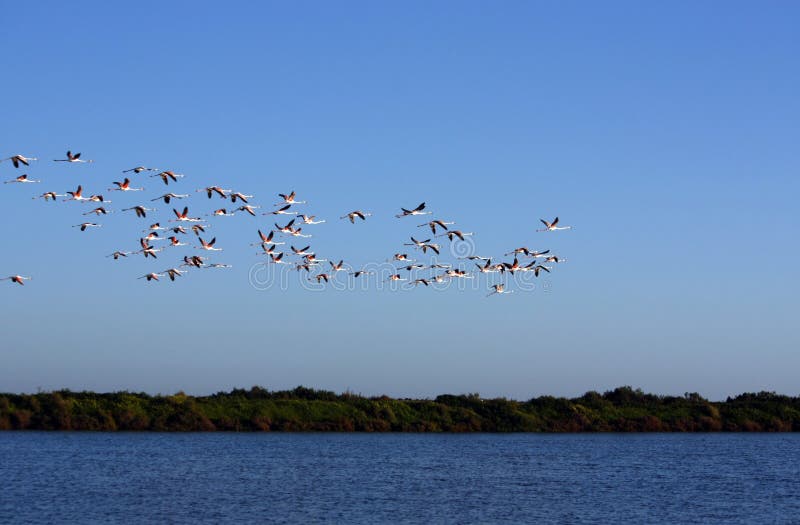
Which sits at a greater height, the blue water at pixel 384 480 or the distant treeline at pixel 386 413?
the distant treeline at pixel 386 413

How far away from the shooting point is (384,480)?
44.5 metres

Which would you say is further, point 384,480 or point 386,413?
point 386,413

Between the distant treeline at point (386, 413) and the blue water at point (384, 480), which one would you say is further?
the distant treeline at point (386, 413)

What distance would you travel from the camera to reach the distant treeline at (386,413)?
6619 centimetres

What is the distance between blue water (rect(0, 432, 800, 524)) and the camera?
121 ft

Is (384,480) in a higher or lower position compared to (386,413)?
lower

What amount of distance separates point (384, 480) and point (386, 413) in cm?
2708

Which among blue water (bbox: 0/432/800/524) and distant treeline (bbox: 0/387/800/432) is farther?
distant treeline (bbox: 0/387/800/432)

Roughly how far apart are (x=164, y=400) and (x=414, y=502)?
34.4m

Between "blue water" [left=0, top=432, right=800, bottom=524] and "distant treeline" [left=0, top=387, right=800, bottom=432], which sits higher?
"distant treeline" [left=0, top=387, right=800, bottom=432]

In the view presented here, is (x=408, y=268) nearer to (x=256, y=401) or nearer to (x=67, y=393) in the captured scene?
(x=256, y=401)

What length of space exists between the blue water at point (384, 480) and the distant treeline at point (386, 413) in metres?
4.26

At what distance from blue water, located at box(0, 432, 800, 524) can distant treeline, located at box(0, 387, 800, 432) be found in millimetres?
4260

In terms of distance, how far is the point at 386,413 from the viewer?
71.6m
